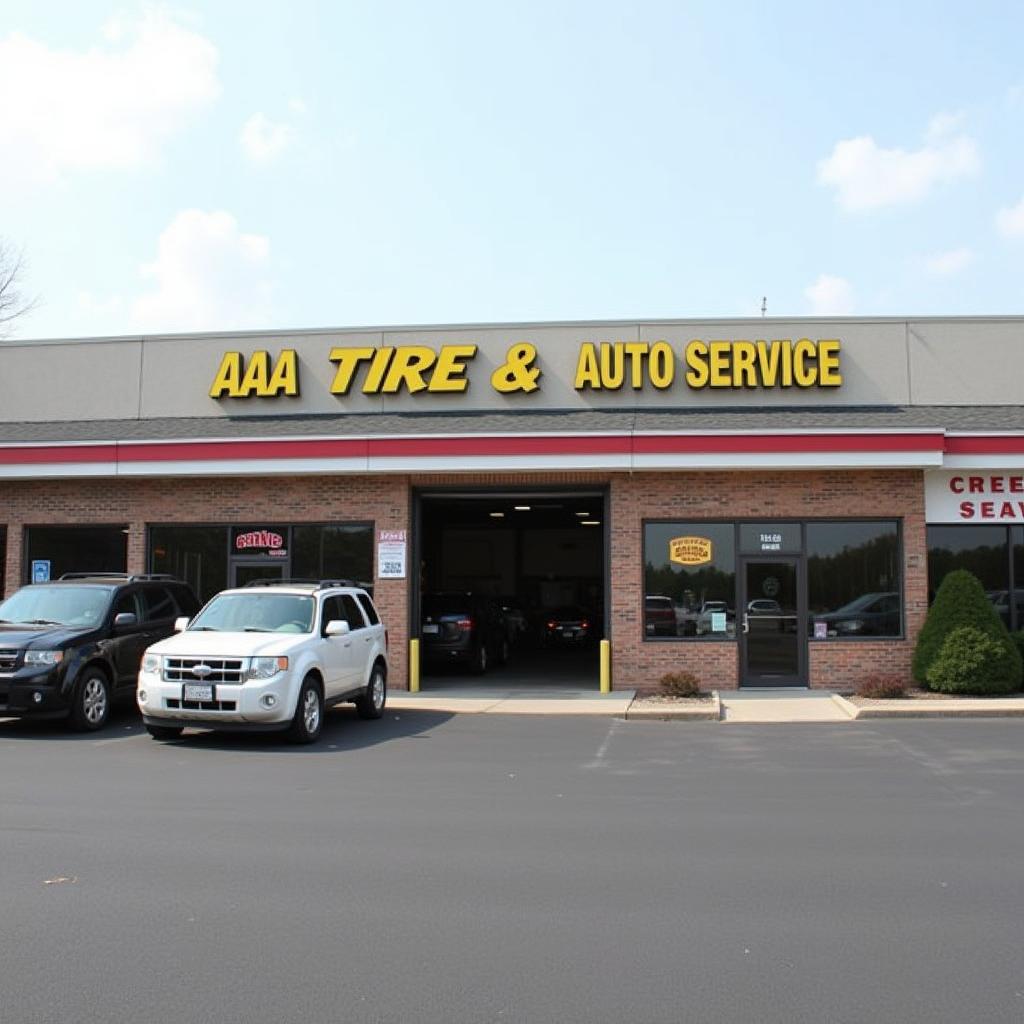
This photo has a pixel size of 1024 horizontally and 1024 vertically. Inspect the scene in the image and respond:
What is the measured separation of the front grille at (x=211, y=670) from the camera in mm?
11492

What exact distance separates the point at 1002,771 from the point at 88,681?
410 inches

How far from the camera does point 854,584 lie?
57.5 ft

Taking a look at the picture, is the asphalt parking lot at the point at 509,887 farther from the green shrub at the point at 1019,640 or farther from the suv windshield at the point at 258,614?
the green shrub at the point at 1019,640

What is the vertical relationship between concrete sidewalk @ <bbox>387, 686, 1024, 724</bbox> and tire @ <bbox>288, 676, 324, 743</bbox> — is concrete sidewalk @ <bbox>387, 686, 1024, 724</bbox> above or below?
below

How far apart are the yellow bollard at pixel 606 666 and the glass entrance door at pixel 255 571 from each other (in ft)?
19.3

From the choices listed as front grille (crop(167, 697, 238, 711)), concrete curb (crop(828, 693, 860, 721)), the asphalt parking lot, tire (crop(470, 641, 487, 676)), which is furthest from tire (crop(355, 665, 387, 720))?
concrete curb (crop(828, 693, 860, 721))

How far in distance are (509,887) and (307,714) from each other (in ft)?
20.1

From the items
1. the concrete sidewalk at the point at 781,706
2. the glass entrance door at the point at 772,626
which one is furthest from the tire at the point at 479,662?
the glass entrance door at the point at 772,626

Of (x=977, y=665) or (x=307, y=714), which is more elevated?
(x=977, y=665)

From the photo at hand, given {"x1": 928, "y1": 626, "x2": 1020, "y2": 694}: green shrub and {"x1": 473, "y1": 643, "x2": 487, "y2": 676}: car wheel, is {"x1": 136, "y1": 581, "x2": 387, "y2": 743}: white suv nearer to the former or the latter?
{"x1": 473, "y1": 643, "x2": 487, "y2": 676}: car wheel

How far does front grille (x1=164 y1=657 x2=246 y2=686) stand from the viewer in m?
11.5

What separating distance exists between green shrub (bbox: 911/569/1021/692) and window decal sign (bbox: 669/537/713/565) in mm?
3650

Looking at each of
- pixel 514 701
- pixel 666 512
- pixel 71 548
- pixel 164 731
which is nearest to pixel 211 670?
pixel 164 731

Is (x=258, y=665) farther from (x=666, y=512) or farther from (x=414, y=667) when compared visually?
(x=666, y=512)
